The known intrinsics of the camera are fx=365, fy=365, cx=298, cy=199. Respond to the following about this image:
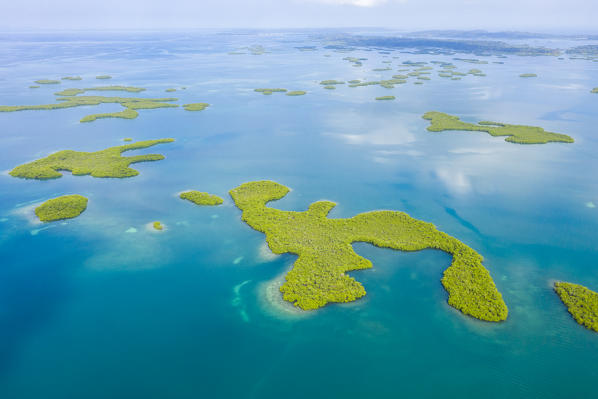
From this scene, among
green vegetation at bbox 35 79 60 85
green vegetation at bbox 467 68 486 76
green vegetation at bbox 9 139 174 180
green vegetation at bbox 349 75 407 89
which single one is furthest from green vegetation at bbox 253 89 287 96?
green vegetation at bbox 467 68 486 76

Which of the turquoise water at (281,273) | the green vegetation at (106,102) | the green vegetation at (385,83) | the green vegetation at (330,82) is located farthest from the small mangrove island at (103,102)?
the green vegetation at (385,83)

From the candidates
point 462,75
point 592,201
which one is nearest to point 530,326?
point 592,201

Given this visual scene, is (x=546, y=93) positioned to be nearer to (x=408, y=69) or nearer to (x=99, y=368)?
(x=408, y=69)

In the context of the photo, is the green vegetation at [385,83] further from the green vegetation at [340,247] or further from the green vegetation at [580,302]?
the green vegetation at [580,302]

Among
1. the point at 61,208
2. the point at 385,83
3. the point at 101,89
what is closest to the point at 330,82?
the point at 385,83

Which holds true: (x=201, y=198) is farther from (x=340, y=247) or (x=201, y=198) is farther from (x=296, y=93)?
(x=296, y=93)

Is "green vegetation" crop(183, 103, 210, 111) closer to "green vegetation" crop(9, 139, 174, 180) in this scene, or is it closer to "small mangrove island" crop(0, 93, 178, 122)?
"small mangrove island" crop(0, 93, 178, 122)

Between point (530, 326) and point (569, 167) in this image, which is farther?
point (569, 167)
